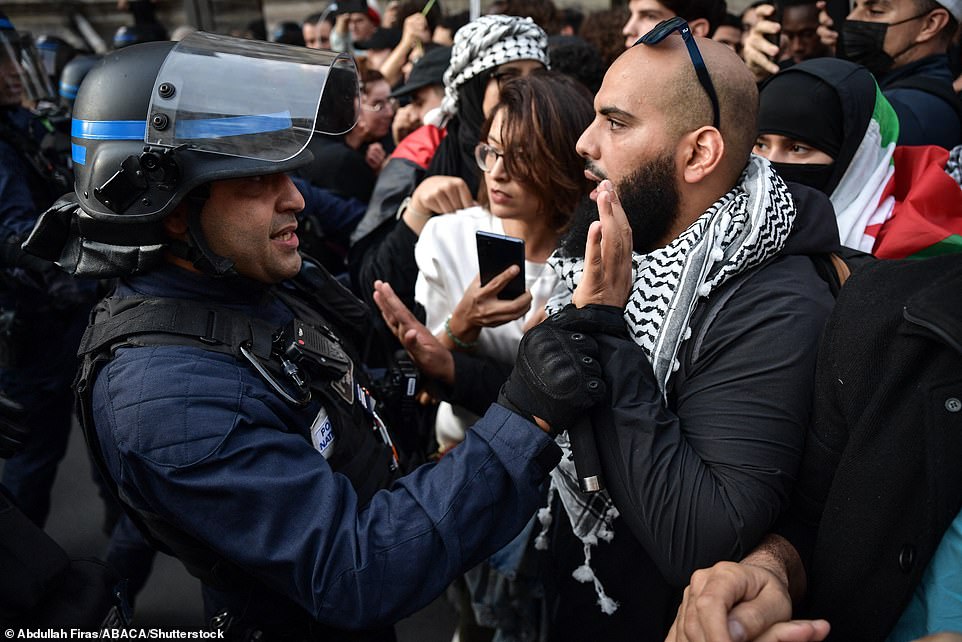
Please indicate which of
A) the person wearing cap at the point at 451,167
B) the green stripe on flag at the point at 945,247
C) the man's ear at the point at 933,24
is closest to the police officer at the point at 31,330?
the person wearing cap at the point at 451,167

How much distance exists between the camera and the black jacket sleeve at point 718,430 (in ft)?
4.30

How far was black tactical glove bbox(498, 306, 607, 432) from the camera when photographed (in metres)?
1.35

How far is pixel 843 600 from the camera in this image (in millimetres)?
1268

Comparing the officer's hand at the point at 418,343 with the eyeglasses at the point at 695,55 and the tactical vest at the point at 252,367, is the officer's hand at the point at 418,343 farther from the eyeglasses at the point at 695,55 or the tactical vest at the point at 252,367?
the eyeglasses at the point at 695,55

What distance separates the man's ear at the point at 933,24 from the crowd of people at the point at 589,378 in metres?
0.94

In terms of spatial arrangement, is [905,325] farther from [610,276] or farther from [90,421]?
[90,421]

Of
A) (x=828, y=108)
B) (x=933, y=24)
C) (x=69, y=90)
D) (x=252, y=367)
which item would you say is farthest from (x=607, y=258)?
(x=69, y=90)

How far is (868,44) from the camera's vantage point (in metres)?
2.82

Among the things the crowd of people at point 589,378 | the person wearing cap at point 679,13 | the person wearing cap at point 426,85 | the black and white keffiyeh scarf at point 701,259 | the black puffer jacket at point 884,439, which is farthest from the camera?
the person wearing cap at point 426,85

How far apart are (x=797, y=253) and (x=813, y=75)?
0.80m

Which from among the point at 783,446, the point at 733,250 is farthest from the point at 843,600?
the point at 733,250

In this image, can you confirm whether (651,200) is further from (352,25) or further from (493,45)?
(352,25)

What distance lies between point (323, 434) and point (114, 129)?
809mm

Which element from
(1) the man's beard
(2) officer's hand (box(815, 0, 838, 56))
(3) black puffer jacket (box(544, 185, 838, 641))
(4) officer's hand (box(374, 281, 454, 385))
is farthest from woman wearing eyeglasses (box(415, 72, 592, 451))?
(2) officer's hand (box(815, 0, 838, 56))
